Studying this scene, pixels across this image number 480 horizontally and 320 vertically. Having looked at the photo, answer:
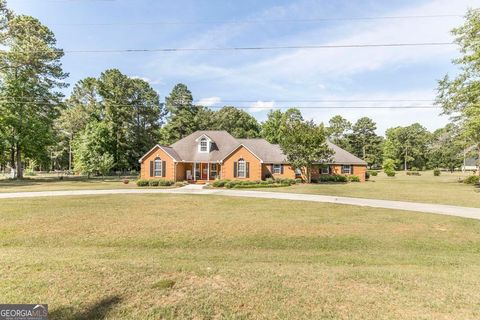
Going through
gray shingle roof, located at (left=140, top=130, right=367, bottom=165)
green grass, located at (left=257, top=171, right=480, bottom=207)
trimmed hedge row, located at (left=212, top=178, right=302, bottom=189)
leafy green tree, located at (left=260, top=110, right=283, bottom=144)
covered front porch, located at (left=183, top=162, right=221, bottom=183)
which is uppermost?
leafy green tree, located at (left=260, top=110, right=283, bottom=144)

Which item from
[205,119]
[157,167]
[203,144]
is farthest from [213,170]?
[205,119]

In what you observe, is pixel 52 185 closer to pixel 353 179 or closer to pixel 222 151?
pixel 222 151

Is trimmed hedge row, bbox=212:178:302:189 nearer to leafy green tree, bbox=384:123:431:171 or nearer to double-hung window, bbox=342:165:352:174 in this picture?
double-hung window, bbox=342:165:352:174

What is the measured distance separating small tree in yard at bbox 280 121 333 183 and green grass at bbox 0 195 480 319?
60.1ft

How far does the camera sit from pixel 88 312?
167 inches

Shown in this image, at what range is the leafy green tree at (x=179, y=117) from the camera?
200ft

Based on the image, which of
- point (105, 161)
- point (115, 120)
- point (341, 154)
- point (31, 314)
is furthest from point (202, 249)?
point (115, 120)

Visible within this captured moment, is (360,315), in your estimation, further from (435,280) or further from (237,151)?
(237,151)

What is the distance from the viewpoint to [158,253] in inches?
312

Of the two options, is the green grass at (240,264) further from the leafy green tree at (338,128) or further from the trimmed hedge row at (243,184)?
the leafy green tree at (338,128)

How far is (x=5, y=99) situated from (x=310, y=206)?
136 feet

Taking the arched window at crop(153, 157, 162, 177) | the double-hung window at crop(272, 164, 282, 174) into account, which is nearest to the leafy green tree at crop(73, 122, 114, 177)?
the arched window at crop(153, 157, 162, 177)

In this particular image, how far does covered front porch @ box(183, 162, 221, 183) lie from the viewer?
35250 millimetres

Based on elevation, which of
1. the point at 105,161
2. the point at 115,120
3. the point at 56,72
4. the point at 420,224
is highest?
the point at 56,72
